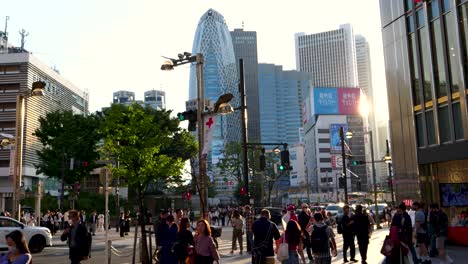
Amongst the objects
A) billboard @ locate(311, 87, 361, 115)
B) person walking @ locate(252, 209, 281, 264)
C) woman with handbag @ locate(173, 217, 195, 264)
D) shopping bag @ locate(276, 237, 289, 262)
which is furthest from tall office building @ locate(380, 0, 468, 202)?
billboard @ locate(311, 87, 361, 115)

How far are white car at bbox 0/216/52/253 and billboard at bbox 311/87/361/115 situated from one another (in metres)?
118

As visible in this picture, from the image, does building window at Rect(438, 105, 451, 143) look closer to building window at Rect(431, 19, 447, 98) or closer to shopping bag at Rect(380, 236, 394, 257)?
building window at Rect(431, 19, 447, 98)

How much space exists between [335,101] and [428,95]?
115765 mm

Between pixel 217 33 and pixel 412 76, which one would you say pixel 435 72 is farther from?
pixel 217 33

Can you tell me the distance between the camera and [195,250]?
365 inches

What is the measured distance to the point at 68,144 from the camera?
155 ft

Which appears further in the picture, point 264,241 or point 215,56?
point 215,56

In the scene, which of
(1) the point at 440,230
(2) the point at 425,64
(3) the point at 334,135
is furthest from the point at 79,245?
(3) the point at 334,135

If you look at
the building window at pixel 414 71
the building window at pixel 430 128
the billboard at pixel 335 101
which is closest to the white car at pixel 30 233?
the building window at pixel 430 128

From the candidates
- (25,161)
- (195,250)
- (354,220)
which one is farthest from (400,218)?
(25,161)

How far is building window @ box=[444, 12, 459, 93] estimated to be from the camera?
70.6ft

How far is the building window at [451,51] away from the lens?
21516 mm

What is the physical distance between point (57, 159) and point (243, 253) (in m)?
32.7

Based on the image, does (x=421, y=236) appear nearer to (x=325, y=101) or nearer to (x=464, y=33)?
(x=464, y=33)
